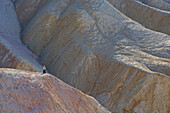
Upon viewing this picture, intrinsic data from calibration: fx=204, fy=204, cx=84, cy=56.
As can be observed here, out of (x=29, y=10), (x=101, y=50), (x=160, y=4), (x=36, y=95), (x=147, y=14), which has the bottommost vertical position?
(x=29, y=10)

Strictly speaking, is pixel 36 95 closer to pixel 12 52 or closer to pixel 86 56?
pixel 86 56

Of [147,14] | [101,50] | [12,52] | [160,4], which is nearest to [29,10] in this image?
[12,52]

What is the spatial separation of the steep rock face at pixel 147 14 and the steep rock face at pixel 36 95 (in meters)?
11.9

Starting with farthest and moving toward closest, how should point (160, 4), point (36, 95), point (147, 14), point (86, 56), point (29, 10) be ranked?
point (160, 4)
point (29, 10)
point (147, 14)
point (86, 56)
point (36, 95)

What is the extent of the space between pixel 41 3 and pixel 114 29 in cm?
793

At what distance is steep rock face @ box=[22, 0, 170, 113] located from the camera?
9547mm

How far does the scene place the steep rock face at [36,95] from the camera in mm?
4223

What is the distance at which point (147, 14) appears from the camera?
16.2 meters

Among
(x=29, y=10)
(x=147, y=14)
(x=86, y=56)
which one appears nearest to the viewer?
(x=86, y=56)

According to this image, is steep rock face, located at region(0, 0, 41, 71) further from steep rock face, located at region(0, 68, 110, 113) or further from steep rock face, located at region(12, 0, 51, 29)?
steep rock face, located at region(0, 68, 110, 113)

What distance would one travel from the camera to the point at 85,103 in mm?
5215

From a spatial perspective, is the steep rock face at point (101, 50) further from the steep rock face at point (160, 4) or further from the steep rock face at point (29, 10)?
the steep rock face at point (160, 4)

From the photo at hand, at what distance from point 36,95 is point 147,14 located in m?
13.9

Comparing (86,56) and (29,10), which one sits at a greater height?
(86,56)
